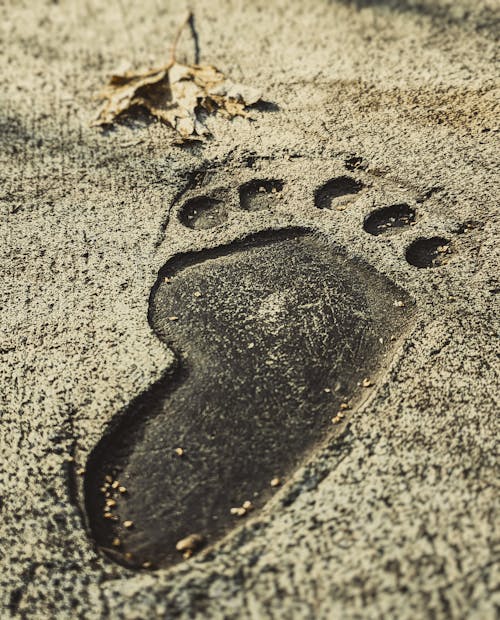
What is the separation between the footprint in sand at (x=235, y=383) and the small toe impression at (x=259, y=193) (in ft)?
0.39

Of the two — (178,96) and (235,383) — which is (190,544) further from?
(178,96)

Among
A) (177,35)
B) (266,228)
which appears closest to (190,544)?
(266,228)

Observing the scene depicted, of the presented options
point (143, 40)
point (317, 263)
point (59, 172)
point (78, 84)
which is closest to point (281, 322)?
point (317, 263)

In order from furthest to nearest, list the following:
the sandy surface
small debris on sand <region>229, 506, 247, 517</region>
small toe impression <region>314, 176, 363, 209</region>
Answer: small toe impression <region>314, 176, 363, 209</region> < small debris on sand <region>229, 506, 247, 517</region> < the sandy surface

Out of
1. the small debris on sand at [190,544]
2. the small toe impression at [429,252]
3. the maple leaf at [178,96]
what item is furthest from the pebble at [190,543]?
the maple leaf at [178,96]

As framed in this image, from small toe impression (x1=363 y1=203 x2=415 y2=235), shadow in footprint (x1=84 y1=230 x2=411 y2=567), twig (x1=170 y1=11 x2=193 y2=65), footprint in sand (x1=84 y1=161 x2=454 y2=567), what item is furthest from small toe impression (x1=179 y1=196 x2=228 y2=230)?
twig (x1=170 y1=11 x2=193 y2=65)

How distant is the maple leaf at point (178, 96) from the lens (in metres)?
2.29

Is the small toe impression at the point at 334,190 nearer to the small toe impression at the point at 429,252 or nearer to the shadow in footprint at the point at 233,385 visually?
the shadow in footprint at the point at 233,385

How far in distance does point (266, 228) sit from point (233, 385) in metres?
0.54

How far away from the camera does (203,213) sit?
6.36ft

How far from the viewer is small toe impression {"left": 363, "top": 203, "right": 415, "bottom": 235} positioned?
1826 mm

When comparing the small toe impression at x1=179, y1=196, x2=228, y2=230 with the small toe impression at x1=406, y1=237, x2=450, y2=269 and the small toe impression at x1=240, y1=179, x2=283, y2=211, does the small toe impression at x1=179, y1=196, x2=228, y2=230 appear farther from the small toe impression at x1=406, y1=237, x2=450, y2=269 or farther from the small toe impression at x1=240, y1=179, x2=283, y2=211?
the small toe impression at x1=406, y1=237, x2=450, y2=269

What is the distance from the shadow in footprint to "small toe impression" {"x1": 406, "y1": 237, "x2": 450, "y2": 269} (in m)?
0.12

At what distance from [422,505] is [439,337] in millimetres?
450
